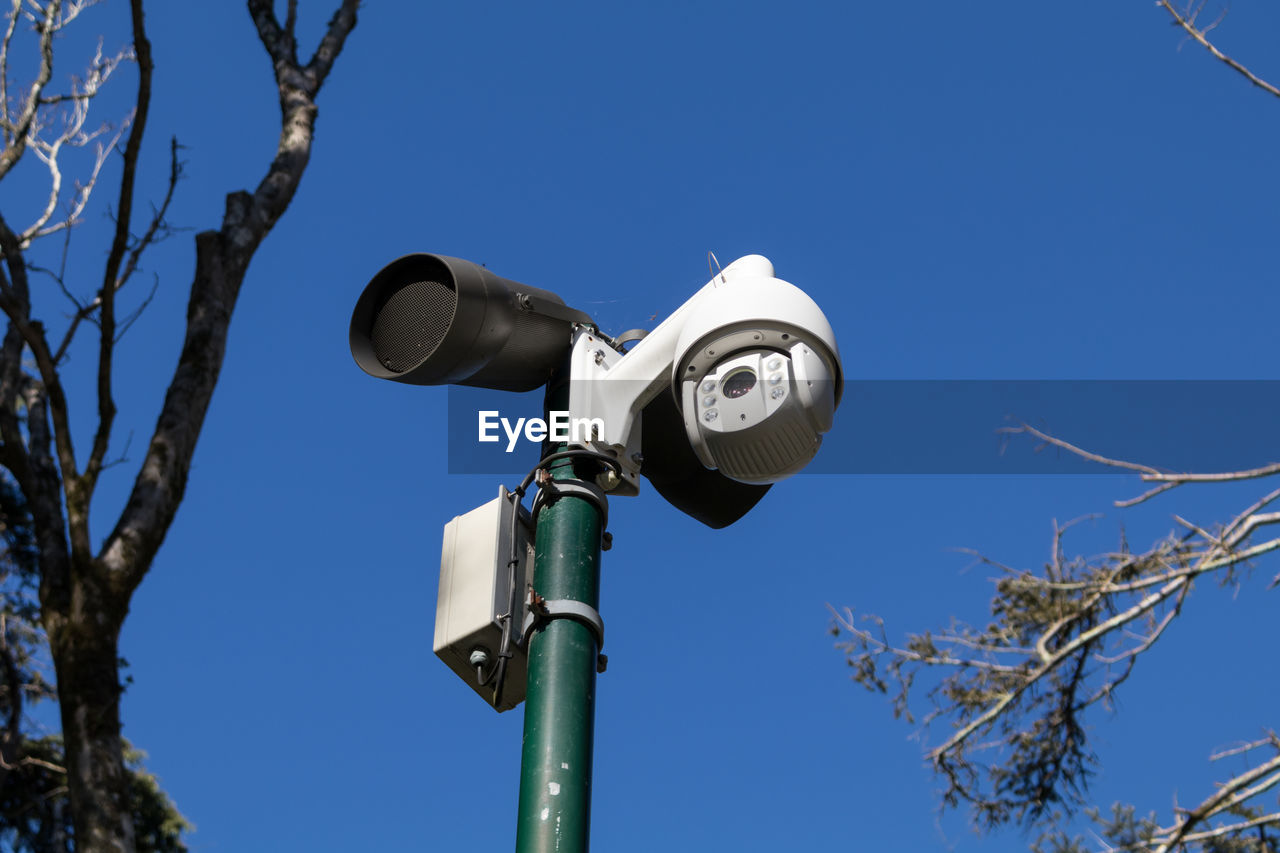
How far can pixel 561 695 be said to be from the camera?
2.63 metres

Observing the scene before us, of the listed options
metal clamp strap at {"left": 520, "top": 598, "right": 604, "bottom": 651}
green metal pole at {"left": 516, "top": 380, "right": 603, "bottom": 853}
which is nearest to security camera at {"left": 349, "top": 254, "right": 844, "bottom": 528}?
green metal pole at {"left": 516, "top": 380, "right": 603, "bottom": 853}

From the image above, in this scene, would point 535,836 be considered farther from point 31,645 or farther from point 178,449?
point 31,645

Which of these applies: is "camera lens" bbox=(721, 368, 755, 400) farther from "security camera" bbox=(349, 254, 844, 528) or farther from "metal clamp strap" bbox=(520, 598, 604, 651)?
"metal clamp strap" bbox=(520, 598, 604, 651)

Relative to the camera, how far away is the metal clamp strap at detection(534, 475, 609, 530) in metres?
2.95

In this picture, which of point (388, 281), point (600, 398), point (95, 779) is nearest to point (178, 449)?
point (95, 779)

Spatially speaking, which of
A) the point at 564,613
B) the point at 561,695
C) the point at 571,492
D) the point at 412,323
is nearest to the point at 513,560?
the point at 571,492

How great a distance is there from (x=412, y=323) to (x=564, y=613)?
0.95 metres

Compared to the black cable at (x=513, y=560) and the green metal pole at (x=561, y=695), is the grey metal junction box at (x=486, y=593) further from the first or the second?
the green metal pole at (x=561, y=695)

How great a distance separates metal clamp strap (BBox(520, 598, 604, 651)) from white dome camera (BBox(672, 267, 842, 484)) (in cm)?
42

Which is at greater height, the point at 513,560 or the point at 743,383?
the point at 743,383

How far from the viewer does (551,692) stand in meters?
2.63

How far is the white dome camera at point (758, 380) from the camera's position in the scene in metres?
2.83

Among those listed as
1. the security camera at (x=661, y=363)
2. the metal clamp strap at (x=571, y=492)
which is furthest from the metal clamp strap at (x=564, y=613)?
the security camera at (x=661, y=363)

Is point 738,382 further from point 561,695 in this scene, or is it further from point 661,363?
point 561,695
